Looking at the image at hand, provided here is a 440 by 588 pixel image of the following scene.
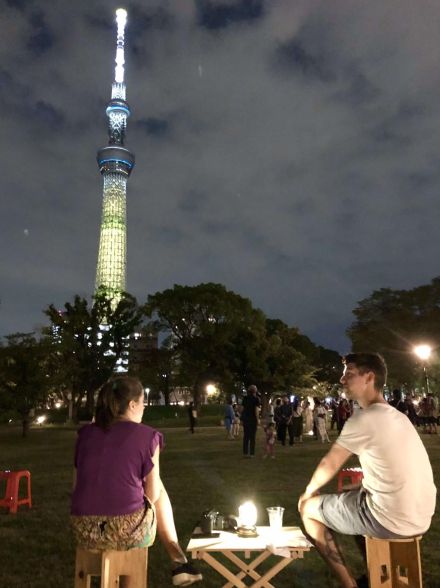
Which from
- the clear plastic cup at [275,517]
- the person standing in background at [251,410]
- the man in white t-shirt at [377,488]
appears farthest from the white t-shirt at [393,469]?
the person standing in background at [251,410]

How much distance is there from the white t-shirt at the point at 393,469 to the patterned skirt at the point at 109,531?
4.92 ft

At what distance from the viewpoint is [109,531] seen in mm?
3324

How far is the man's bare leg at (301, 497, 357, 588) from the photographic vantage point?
137 inches

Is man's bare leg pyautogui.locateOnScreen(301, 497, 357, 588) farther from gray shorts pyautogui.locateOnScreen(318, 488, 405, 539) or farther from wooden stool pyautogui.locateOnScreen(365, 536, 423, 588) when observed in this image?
wooden stool pyautogui.locateOnScreen(365, 536, 423, 588)

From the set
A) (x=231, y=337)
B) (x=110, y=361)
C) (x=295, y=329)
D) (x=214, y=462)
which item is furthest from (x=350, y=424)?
(x=295, y=329)

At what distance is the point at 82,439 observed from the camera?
3.56 meters

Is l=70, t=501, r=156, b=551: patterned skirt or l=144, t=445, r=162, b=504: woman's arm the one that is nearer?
l=70, t=501, r=156, b=551: patterned skirt

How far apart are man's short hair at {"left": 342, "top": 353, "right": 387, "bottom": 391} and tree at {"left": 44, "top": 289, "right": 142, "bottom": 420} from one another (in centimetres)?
3153

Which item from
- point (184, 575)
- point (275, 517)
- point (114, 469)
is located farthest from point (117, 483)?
point (275, 517)

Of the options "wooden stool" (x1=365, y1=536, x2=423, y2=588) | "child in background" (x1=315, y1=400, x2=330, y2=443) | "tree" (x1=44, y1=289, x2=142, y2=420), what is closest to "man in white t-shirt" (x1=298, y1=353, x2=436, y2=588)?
"wooden stool" (x1=365, y1=536, x2=423, y2=588)

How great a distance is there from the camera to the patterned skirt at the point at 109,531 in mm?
3326

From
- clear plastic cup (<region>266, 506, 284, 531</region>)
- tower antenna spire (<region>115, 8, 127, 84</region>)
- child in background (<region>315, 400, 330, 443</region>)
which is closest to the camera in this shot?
clear plastic cup (<region>266, 506, 284, 531</region>)

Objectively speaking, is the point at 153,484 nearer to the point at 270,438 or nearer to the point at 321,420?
the point at 270,438

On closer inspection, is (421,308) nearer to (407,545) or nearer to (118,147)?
(407,545)
